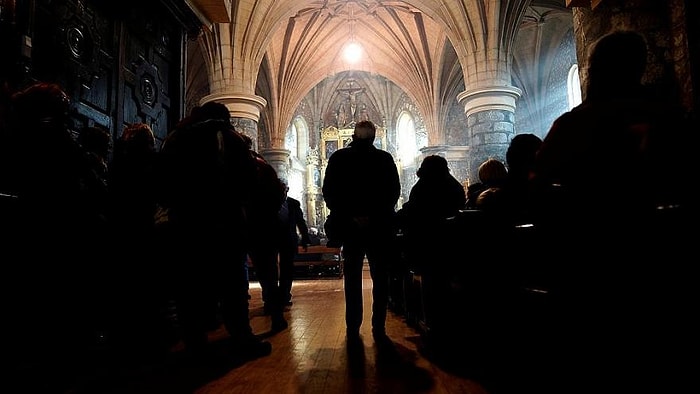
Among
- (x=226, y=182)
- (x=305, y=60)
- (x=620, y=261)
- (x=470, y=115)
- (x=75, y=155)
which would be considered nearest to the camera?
(x=620, y=261)

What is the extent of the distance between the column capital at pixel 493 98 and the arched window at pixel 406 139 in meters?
11.2

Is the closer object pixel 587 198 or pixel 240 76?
pixel 587 198

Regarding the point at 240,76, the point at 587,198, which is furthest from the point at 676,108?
the point at 240,76

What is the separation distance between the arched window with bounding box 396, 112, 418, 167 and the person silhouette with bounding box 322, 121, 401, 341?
757 inches

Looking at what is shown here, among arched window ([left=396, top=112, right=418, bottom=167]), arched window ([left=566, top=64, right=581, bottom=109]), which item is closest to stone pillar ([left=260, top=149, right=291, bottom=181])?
arched window ([left=396, top=112, right=418, bottom=167])

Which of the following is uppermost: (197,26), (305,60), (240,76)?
(305,60)

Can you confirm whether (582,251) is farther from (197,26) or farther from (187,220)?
(197,26)

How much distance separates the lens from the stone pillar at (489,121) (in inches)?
405

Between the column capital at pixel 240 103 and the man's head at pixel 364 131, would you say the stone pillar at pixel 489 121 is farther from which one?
the man's head at pixel 364 131

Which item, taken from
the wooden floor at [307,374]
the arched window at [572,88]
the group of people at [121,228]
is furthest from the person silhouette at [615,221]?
the arched window at [572,88]

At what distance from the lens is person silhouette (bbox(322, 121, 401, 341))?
2916 millimetres

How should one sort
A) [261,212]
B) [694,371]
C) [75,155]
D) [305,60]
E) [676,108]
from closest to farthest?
[694,371] → [676,108] → [75,155] → [261,212] → [305,60]

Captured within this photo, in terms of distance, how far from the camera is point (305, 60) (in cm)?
1792

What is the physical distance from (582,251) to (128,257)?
8.56ft
